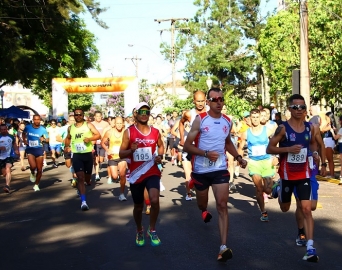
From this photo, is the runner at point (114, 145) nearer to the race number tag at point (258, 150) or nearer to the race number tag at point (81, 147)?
the race number tag at point (81, 147)

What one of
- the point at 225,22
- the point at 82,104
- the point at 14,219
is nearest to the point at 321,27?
the point at 14,219

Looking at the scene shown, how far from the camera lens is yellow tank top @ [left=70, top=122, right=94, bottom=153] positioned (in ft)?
37.9

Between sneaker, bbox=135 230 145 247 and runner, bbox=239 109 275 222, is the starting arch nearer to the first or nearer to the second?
runner, bbox=239 109 275 222

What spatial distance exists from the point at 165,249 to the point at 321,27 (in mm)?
18105

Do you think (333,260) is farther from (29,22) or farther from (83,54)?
(83,54)

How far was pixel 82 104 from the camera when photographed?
3078 inches

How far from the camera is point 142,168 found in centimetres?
787

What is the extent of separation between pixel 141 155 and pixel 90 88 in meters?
24.6

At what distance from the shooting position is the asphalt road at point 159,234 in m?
6.87

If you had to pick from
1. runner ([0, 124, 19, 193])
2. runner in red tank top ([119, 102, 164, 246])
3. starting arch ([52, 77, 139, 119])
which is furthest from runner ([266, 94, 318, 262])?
starting arch ([52, 77, 139, 119])

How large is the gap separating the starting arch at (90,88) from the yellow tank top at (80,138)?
62.8ft

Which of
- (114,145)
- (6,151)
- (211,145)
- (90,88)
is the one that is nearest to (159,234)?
(211,145)

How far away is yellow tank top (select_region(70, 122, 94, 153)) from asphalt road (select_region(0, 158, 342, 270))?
3.61 feet

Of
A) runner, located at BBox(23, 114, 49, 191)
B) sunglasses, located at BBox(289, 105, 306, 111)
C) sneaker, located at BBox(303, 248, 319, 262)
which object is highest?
sunglasses, located at BBox(289, 105, 306, 111)
